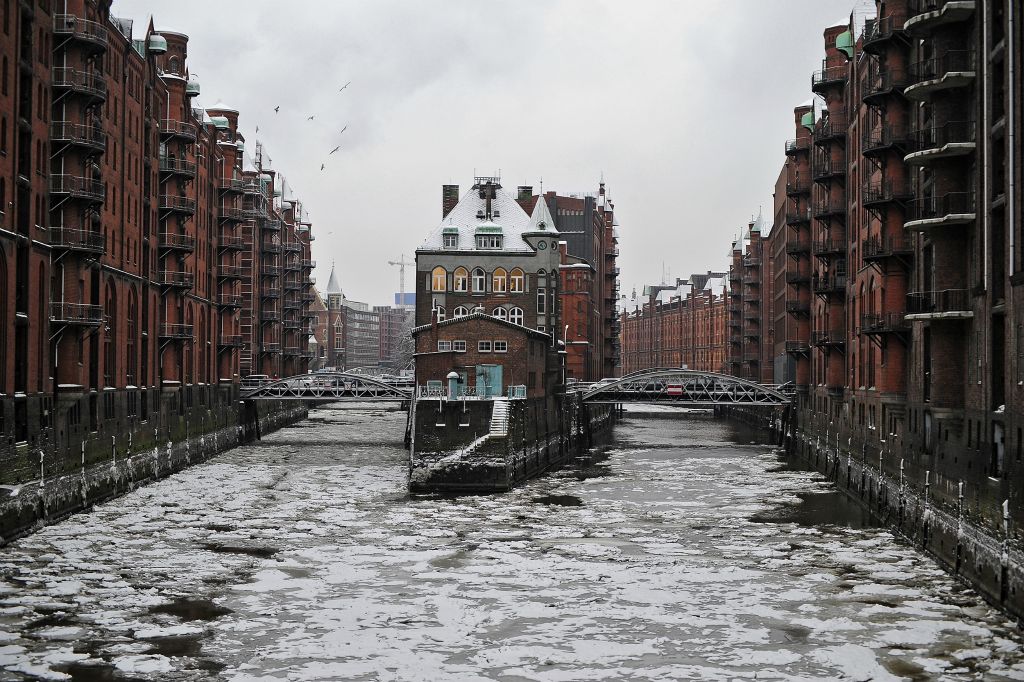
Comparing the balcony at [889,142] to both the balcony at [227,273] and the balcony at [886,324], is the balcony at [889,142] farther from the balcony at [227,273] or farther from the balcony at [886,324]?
the balcony at [227,273]

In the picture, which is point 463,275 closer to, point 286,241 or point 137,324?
point 137,324

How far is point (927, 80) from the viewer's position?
3897 cm

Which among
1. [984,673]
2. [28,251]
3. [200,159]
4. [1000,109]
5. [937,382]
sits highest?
[200,159]

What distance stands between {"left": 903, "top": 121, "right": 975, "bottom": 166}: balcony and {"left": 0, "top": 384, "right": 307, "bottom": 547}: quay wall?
28.8 m

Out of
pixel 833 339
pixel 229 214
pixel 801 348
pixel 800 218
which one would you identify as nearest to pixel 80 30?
pixel 229 214

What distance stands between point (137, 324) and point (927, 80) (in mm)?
39658

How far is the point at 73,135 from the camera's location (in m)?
47.5

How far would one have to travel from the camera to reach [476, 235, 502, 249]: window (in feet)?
258

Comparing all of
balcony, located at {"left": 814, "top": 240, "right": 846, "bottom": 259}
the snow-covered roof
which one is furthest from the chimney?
balcony, located at {"left": 814, "top": 240, "right": 846, "bottom": 259}

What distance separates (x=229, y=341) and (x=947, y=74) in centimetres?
5594

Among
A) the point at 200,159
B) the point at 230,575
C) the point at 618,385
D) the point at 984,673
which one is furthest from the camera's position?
the point at 618,385

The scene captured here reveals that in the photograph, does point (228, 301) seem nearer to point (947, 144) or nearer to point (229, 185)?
point (229, 185)

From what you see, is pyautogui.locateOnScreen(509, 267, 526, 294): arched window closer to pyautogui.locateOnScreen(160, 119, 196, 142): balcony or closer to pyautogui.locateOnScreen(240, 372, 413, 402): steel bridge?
pyautogui.locateOnScreen(240, 372, 413, 402): steel bridge

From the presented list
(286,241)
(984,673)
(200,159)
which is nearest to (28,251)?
(200,159)
